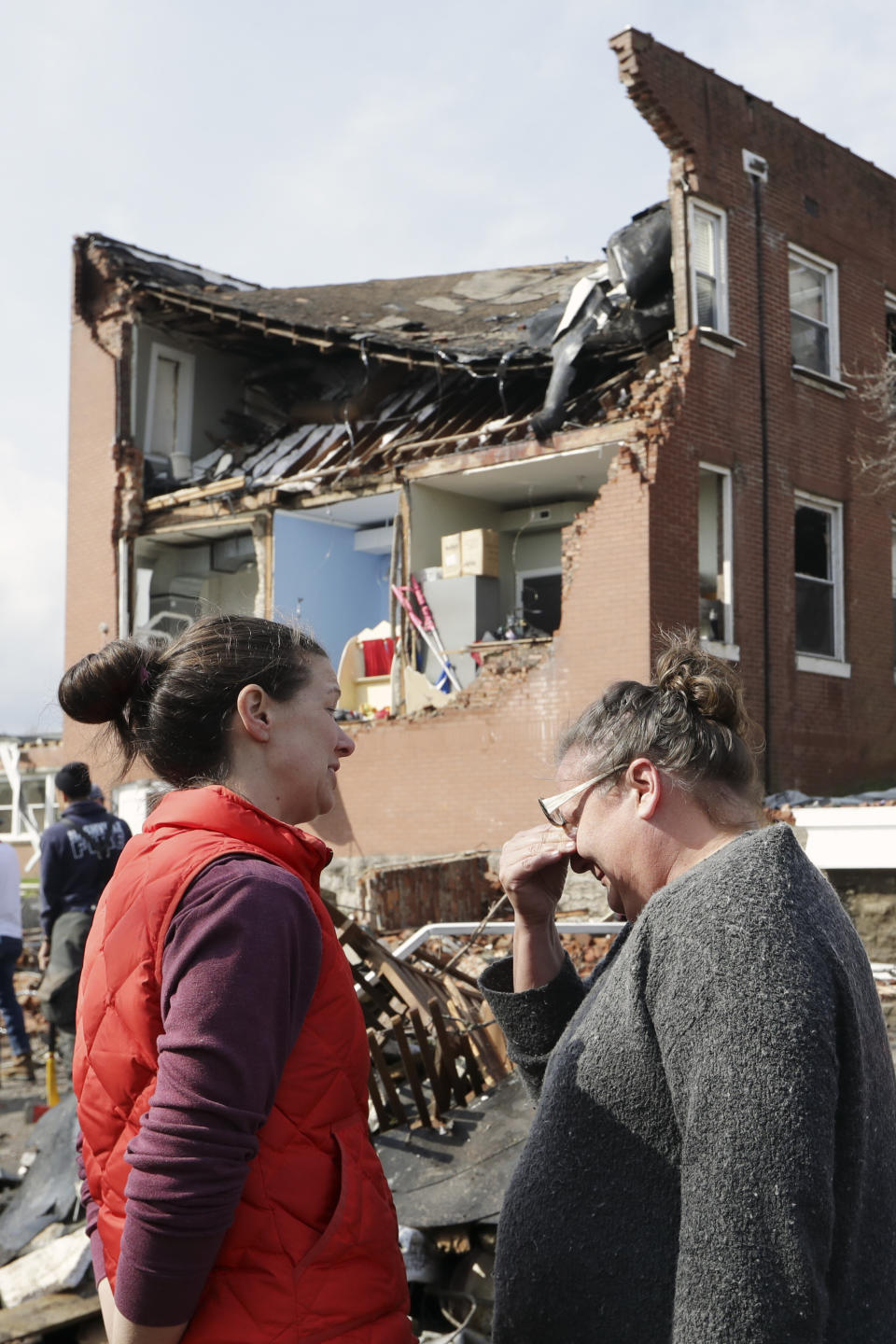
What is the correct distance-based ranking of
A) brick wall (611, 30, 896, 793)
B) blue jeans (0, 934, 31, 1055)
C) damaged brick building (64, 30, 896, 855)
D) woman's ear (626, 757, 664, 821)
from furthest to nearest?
damaged brick building (64, 30, 896, 855) → brick wall (611, 30, 896, 793) → blue jeans (0, 934, 31, 1055) → woman's ear (626, 757, 664, 821)

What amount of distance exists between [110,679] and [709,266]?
553 inches

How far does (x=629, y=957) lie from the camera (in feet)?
5.54

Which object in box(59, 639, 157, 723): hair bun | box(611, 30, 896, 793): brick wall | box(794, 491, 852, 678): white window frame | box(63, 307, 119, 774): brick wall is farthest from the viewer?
box(63, 307, 119, 774): brick wall

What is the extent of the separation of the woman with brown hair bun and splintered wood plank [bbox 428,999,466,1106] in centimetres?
290

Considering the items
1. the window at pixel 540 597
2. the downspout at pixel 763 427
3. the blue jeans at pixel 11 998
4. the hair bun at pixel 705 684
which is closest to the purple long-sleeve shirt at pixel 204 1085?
the hair bun at pixel 705 684

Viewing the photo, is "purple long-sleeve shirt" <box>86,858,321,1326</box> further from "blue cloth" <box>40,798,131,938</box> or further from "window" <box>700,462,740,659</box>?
"window" <box>700,462,740,659</box>

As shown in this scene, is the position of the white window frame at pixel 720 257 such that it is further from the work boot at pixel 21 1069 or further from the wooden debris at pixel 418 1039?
the wooden debris at pixel 418 1039

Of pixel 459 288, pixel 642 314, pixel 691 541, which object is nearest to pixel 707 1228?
pixel 691 541

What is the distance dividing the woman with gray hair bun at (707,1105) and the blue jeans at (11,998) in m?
7.46

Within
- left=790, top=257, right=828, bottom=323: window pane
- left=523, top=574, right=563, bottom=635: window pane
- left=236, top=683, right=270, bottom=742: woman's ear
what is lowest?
left=236, top=683, right=270, bottom=742: woman's ear

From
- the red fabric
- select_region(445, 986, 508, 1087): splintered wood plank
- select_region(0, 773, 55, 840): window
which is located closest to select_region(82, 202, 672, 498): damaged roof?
the red fabric

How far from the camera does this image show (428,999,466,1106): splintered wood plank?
470 cm

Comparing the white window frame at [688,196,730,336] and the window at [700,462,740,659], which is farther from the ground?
the white window frame at [688,196,730,336]

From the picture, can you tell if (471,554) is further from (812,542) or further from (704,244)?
(704,244)
